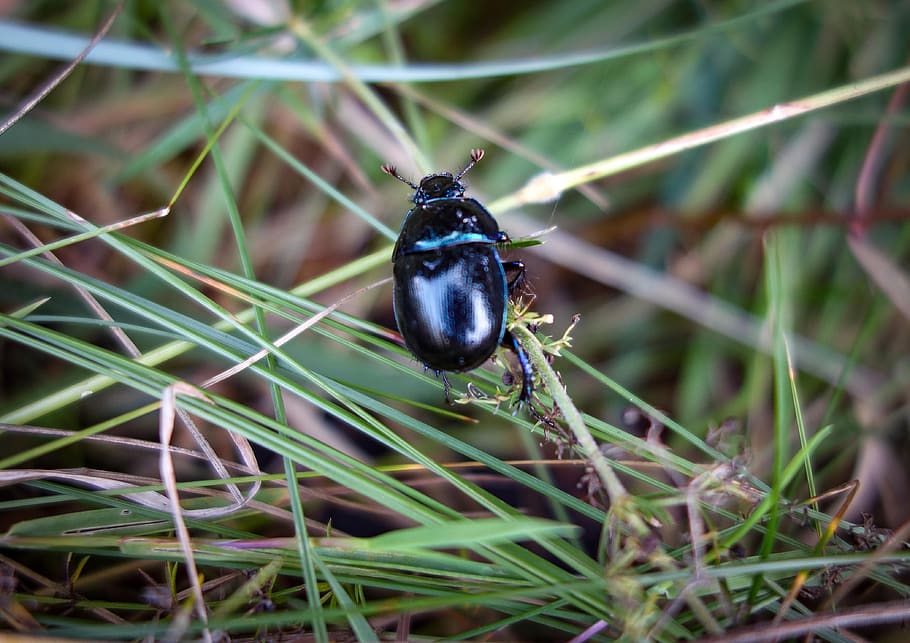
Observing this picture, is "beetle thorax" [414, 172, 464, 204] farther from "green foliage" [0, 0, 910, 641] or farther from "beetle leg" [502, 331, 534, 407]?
"beetle leg" [502, 331, 534, 407]

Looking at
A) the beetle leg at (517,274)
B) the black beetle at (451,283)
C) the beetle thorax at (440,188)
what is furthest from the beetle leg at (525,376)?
the beetle thorax at (440,188)

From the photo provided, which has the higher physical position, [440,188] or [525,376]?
[440,188]

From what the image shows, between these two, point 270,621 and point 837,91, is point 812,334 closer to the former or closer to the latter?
point 837,91

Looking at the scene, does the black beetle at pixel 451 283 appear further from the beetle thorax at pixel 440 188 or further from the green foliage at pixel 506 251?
the green foliage at pixel 506 251

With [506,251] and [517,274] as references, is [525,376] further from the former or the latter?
[506,251]

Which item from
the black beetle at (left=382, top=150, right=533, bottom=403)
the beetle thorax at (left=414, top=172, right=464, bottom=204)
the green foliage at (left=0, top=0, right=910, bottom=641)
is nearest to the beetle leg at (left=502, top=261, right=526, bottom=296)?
the black beetle at (left=382, top=150, right=533, bottom=403)

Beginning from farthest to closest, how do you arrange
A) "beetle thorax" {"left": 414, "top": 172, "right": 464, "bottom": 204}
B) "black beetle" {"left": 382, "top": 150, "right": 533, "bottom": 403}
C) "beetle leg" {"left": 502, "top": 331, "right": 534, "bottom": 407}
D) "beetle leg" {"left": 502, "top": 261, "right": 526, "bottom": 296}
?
"beetle thorax" {"left": 414, "top": 172, "right": 464, "bottom": 204}, "beetle leg" {"left": 502, "top": 261, "right": 526, "bottom": 296}, "black beetle" {"left": 382, "top": 150, "right": 533, "bottom": 403}, "beetle leg" {"left": 502, "top": 331, "right": 534, "bottom": 407}

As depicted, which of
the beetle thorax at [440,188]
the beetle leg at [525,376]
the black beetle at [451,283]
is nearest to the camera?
the beetle leg at [525,376]

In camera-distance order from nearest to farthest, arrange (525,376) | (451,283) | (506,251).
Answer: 1. (525,376)
2. (451,283)
3. (506,251)

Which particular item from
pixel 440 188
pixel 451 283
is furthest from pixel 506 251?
pixel 451 283
